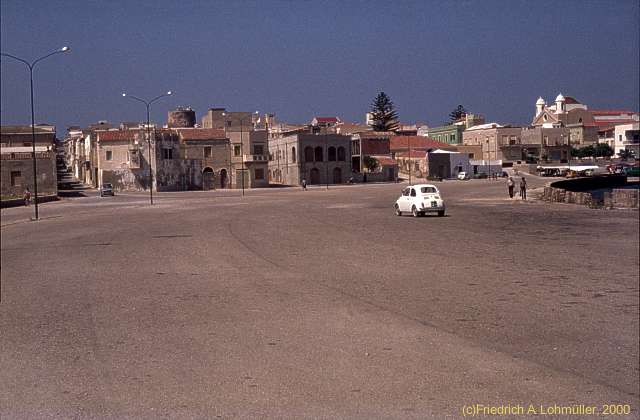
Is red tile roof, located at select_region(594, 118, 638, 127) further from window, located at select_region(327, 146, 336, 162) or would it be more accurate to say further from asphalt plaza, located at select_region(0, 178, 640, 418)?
asphalt plaza, located at select_region(0, 178, 640, 418)

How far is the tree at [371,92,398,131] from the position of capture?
14150 centimetres

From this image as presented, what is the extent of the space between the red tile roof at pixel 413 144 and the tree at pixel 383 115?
68.7ft

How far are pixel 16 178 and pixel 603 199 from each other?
53648 millimetres

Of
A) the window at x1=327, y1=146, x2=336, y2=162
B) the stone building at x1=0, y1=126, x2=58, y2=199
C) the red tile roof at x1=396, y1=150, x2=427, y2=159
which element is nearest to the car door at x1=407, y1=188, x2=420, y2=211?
the stone building at x1=0, y1=126, x2=58, y2=199

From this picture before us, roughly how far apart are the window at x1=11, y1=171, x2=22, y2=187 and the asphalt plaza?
52579mm

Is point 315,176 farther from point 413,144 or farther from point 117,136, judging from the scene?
point 117,136

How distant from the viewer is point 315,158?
321 ft

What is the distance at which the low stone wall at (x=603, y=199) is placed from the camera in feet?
119

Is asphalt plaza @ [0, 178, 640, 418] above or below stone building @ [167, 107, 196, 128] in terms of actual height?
below

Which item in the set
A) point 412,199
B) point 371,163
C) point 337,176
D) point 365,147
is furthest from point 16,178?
point 365,147

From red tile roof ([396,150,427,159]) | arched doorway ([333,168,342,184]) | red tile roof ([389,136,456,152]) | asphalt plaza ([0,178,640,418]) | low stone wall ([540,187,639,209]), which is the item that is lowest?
asphalt plaza ([0,178,640,418])

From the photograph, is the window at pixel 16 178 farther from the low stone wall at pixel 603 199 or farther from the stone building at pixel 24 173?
the low stone wall at pixel 603 199

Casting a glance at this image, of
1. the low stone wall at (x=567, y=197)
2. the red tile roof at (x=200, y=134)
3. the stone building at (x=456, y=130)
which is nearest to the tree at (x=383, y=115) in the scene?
the stone building at (x=456, y=130)

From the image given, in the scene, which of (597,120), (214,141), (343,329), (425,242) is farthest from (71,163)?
(343,329)
